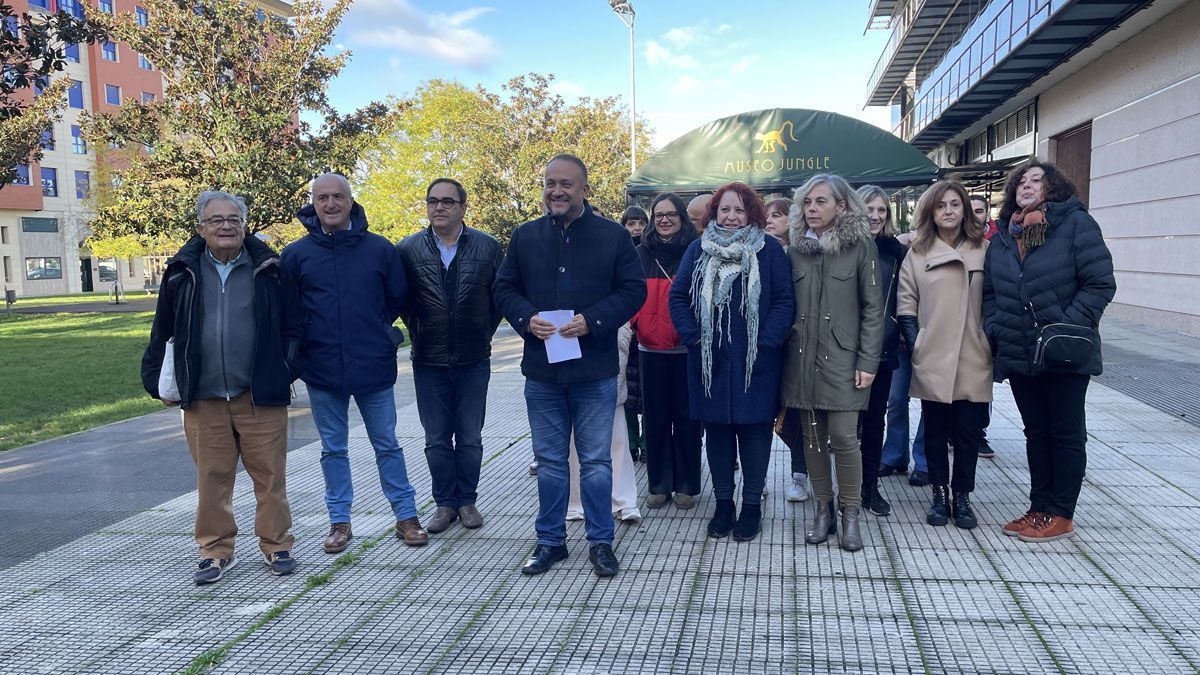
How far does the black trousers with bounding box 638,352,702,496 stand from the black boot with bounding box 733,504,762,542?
25.2 inches

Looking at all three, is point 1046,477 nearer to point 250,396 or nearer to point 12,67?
point 250,396

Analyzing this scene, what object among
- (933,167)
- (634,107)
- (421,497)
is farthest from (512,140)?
(421,497)

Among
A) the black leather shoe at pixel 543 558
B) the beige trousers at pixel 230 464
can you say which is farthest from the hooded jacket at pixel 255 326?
the black leather shoe at pixel 543 558

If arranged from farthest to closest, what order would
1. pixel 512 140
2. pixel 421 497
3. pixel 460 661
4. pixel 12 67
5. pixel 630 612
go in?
pixel 512 140, pixel 12 67, pixel 421 497, pixel 630 612, pixel 460 661

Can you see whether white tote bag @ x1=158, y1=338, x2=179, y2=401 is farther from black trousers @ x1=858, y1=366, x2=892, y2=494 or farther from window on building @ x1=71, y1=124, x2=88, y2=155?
window on building @ x1=71, y1=124, x2=88, y2=155

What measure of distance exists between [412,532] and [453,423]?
70 cm

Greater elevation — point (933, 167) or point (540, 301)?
point (933, 167)

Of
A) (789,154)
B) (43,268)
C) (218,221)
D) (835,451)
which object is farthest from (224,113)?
(43,268)

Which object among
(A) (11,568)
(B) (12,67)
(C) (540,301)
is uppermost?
(B) (12,67)

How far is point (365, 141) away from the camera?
18.6 m

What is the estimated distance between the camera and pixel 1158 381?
9.45m

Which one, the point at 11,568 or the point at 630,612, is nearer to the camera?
the point at 630,612

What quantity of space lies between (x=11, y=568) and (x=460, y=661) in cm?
293

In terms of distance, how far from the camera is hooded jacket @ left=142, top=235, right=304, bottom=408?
4.23m
